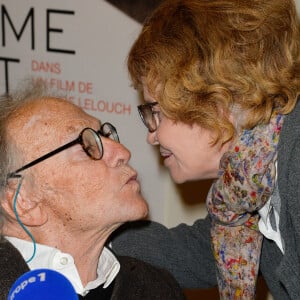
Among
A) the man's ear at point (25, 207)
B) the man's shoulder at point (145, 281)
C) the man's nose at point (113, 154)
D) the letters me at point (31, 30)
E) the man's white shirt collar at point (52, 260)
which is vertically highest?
the letters me at point (31, 30)

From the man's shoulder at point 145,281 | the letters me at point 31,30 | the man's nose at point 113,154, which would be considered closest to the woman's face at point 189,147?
the man's nose at point 113,154

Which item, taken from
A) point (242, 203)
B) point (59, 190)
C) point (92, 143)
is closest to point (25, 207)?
point (59, 190)

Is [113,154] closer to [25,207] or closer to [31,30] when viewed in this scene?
[25,207]

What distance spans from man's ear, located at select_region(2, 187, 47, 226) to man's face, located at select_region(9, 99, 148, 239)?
0.6 inches

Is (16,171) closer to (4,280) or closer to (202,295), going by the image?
(4,280)

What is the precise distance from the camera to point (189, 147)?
196cm

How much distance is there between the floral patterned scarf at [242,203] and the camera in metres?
1.86

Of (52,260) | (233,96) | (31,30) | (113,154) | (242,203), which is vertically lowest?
(52,260)

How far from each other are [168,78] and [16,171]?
1.60 ft

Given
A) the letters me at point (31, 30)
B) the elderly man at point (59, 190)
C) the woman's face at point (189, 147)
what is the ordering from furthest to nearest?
the letters me at point (31, 30) < the woman's face at point (189, 147) < the elderly man at point (59, 190)

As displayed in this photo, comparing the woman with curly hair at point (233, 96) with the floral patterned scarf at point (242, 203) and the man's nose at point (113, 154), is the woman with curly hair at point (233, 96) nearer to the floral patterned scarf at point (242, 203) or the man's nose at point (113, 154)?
the floral patterned scarf at point (242, 203)

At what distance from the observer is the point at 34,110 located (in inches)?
73.5

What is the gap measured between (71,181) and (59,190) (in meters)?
0.04

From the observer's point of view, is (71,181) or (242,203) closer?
(71,181)
